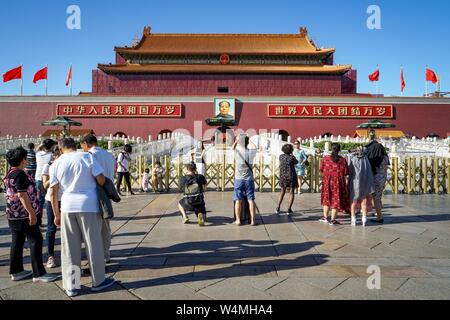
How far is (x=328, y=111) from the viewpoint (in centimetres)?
2961

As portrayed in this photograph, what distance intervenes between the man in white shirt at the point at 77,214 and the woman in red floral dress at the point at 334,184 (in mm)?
4385

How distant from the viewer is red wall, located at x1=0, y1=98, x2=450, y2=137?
29609mm

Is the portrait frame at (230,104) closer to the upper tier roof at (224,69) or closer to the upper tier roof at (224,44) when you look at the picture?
the upper tier roof at (224,69)

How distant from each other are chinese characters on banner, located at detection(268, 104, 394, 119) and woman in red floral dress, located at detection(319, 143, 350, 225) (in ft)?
76.9

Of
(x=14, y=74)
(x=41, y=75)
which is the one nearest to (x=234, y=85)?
(x=41, y=75)

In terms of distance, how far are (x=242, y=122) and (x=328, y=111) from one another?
7410mm

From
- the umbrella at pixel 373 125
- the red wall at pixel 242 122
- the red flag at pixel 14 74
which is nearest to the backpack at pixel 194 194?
the umbrella at pixel 373 125

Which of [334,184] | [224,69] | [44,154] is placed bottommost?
[334,184]

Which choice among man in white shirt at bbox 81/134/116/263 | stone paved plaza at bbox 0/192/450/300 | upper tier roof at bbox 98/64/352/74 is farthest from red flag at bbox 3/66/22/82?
man in white shirt at bbox 81/134/116/263

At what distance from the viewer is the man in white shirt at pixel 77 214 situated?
356 cm

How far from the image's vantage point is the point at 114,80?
33.0 metres

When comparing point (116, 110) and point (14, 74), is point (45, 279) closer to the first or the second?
point (116, 110)

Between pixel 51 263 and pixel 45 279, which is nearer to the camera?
pixel 45 279

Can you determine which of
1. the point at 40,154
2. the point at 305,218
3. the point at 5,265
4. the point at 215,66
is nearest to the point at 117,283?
the point at 5,265
